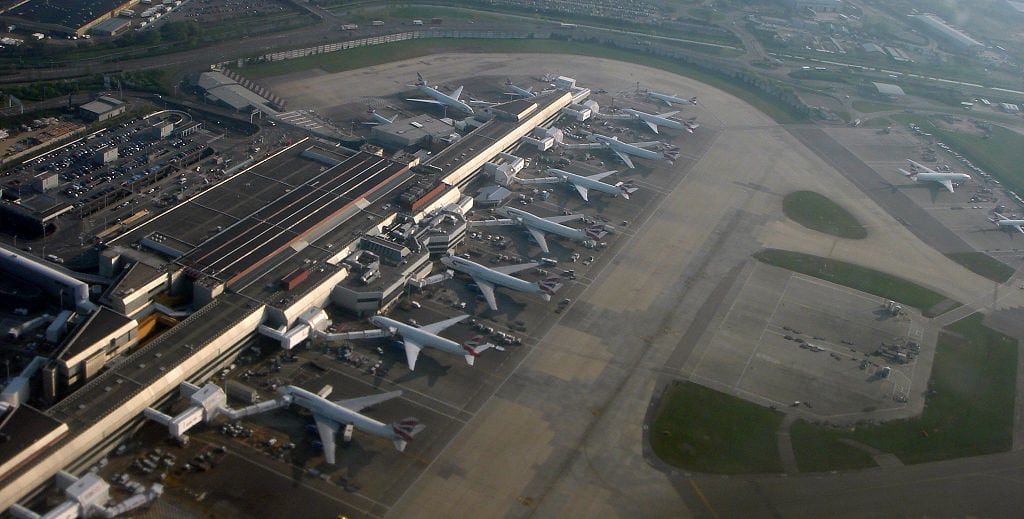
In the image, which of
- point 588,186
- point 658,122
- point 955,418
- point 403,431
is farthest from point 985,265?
point 403,431

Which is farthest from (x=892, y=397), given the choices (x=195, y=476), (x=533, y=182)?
(x=195, y=476)

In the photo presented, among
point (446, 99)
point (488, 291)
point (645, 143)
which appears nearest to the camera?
point (488, 291)

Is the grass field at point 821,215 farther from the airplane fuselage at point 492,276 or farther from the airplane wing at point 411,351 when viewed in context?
the airplane wing at point 411,351

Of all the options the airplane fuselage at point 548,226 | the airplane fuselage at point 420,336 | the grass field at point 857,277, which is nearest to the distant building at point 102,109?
the airplane fuselage at point 548,226

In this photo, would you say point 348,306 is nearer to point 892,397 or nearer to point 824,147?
point 892,397

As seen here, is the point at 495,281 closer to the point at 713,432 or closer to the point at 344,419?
the point at 344,419

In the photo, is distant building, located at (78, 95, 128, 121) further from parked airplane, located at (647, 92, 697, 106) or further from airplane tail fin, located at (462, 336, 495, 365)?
parked airplane, located at (647, 92, 697, 106)
